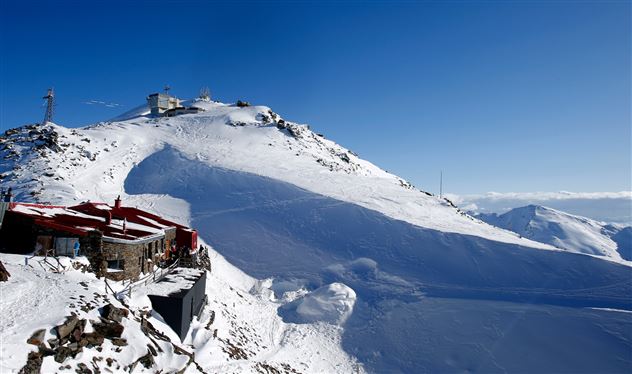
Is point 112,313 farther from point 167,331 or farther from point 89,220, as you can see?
point 89,220

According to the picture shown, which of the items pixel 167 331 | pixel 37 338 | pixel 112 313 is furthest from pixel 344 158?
pixel 37 338

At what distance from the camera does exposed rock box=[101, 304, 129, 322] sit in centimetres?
1294

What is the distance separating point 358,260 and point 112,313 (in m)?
26.3

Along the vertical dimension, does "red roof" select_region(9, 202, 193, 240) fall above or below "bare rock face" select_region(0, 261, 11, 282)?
above

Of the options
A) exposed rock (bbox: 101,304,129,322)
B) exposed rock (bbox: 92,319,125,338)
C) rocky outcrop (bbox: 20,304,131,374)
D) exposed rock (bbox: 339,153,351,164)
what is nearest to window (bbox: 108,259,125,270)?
rocky outcrop (bbox: 20,304,131,374)

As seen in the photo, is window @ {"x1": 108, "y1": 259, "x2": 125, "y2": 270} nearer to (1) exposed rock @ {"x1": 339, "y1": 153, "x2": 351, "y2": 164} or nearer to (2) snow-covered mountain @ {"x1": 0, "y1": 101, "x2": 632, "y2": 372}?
(2) snow-covered mountain @ {"x1": 0, "y1": 101, "x2": 632, "y2": 372}

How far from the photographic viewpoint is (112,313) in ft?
42.9

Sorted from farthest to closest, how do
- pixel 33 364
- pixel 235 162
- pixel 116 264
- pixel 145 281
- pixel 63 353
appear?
pixel 235 162, pixel 116 264, pixel 145 281, pixel 63 353, pixel 33 364

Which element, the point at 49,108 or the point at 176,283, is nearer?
the point at 176,283

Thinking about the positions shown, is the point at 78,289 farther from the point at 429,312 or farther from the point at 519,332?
the point at 519,332

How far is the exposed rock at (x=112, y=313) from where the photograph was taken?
12.9 metres

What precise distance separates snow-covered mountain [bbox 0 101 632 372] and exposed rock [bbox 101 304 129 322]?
417cm

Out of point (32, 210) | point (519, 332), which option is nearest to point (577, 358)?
A: point (519, 332)

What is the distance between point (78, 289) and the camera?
13.8m
